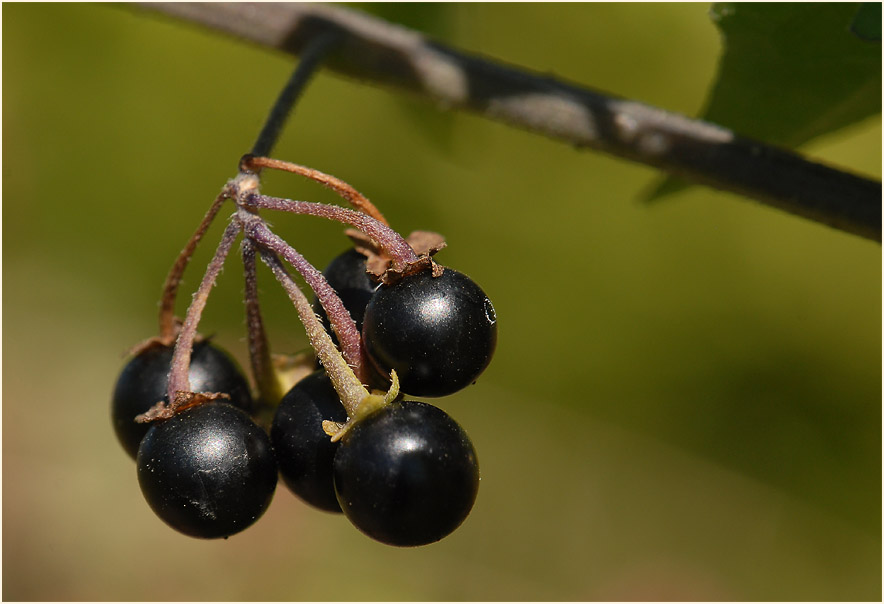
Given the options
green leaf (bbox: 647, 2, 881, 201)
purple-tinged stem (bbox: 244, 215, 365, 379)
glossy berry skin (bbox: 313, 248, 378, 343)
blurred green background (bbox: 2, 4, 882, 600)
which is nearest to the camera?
purple-tinged stem (bbox: 244, 215, 365, 379)

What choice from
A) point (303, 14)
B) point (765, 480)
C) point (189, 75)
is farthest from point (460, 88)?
point (765, 480)

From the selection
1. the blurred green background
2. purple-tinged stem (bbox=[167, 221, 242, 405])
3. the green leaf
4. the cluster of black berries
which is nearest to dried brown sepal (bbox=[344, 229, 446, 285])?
the cluster of black berries

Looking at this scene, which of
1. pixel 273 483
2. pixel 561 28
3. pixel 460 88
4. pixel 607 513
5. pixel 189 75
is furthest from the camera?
pixel 607 513

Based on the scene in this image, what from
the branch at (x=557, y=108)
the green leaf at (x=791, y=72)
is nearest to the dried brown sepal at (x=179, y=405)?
the branch at (x=557, y=108)

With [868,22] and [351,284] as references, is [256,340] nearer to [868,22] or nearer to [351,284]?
[351,284]

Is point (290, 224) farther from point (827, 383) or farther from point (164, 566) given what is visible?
point (827, 383)

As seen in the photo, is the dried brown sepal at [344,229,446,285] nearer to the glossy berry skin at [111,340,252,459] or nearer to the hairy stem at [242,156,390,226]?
the hairy stem at [242,156,390,226]
